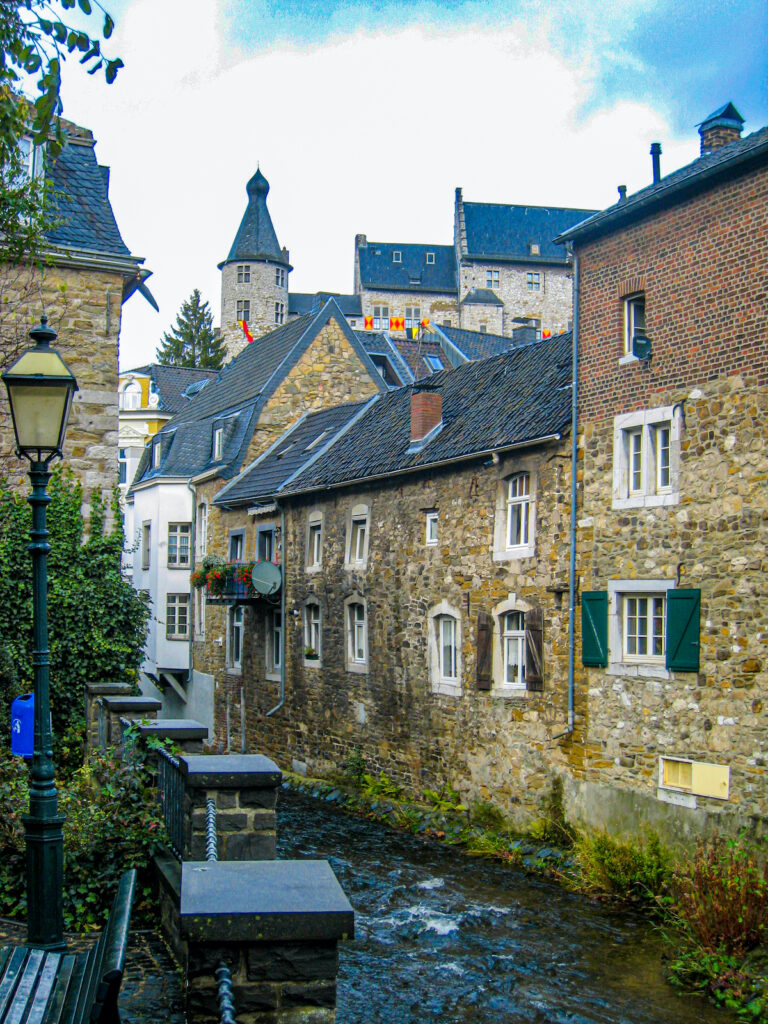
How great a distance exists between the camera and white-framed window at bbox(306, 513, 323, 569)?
2472 cm

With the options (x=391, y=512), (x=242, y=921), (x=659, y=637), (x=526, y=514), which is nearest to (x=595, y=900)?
(x=659, y=637)

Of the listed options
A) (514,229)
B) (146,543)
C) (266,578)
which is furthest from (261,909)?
(514,229)

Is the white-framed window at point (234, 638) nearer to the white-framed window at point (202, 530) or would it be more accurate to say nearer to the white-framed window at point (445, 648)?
the white-framed window at point (202, 530)

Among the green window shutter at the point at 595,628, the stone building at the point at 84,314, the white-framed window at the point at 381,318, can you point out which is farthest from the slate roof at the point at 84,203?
the white-framed window at the point at 381,318

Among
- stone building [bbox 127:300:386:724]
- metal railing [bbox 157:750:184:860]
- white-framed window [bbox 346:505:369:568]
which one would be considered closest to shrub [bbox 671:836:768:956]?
metal railing [bbox 157:750:184:860]

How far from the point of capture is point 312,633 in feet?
82.4

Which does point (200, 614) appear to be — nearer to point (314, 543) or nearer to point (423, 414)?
point (314, 543)

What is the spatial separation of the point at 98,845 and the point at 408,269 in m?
78.2

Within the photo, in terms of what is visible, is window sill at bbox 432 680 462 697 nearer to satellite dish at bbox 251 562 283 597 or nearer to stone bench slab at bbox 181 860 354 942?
satellite dish at bbox 251 562 283 597

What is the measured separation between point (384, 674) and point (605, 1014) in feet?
38.9

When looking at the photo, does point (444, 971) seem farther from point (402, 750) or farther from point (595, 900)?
point (402, 750)

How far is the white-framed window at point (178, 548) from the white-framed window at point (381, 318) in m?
49.5

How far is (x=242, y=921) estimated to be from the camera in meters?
3.97

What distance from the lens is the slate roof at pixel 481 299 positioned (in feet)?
266
